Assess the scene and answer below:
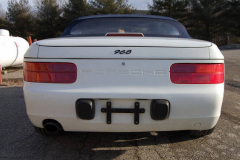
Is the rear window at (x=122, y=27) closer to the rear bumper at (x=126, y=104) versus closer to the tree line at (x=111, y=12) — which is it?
the rear bumper at (x=126, y=104)

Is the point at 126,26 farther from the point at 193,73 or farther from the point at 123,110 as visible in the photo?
the point at 123,110

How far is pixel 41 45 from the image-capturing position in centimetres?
186

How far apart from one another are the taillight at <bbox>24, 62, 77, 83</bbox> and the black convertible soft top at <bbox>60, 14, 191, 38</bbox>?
38.2 inches

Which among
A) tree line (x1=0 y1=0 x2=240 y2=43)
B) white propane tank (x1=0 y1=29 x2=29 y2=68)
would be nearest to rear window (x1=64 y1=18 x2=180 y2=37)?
white propane tank (x1=0 y1=29 x2=29 y2=68)

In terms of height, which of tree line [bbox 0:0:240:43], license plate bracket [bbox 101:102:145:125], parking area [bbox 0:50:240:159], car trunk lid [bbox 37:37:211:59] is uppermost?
tree line [bbox 0:0:240:43]

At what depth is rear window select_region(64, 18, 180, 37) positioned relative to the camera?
9.06ft

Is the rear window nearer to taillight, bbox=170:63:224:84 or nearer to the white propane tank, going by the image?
taillight, bbox=170:63:224:84

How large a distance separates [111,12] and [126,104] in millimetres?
31271

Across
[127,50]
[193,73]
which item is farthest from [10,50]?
[193,73]

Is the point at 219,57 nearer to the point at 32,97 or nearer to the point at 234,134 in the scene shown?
the point at 234,134

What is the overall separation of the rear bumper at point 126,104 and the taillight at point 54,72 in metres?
0.06

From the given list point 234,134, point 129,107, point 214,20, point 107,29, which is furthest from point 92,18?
point 214,20

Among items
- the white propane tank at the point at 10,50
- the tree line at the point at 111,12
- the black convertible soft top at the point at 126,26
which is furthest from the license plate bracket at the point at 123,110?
the tree line at the point at 111,12

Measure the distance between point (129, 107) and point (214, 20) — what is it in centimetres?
3181
